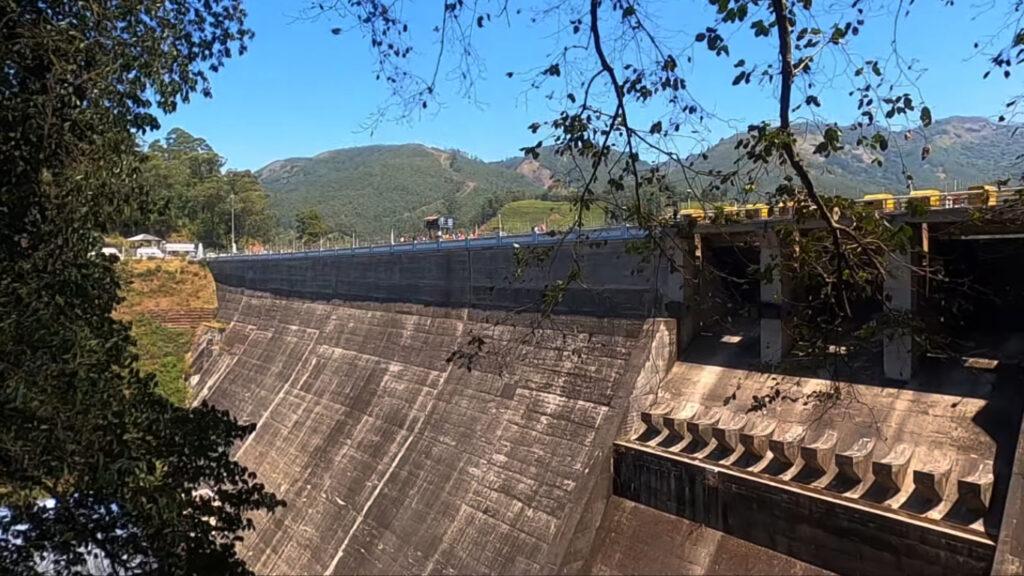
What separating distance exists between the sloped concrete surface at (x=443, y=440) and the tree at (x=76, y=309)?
3563 mm

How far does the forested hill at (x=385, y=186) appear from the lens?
96944 mm

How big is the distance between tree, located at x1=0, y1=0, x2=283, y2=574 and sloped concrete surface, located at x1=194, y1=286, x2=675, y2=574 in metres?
3.56

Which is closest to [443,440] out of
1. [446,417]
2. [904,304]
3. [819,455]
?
[446,417]

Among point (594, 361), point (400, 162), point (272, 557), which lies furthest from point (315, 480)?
point (400, 162)

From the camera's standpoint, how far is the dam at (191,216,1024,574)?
6.90m

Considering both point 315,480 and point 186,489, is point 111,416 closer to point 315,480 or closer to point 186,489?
point 186,489

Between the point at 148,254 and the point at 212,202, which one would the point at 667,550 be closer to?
the point at 148,254

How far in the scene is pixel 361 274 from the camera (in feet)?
65.6

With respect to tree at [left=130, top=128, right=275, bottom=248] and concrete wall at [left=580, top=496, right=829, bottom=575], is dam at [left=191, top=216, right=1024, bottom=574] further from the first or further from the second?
tree at [left=130, top=128, right=275, bottom=248]

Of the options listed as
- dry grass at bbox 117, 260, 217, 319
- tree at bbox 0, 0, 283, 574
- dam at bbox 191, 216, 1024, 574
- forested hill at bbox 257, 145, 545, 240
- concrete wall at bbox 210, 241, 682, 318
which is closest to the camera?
tree at bbox 0, 0, 283, 574

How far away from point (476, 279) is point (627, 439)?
6.18m

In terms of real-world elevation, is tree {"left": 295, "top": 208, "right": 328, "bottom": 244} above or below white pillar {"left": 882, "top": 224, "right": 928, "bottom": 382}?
above

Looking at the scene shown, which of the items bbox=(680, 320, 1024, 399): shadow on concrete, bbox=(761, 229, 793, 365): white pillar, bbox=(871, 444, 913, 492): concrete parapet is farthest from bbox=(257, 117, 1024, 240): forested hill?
bbox=(871, 444, 913, 492): concrete parapet

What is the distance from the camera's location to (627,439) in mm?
9867
